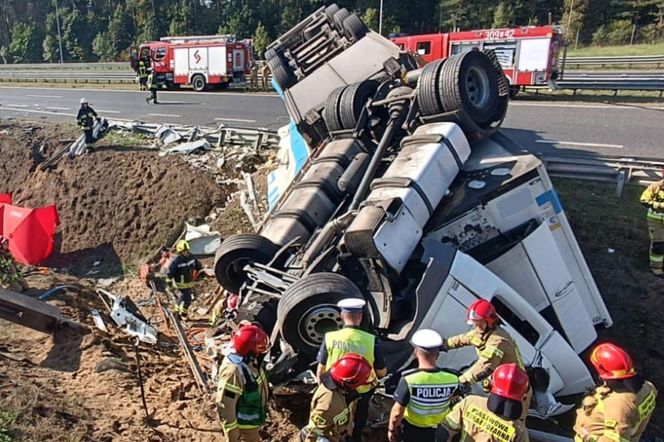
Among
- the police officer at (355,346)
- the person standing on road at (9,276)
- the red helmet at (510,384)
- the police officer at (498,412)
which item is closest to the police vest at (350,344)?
the police officer at (355,346)

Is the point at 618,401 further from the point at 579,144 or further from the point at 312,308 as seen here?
the point at 579,144

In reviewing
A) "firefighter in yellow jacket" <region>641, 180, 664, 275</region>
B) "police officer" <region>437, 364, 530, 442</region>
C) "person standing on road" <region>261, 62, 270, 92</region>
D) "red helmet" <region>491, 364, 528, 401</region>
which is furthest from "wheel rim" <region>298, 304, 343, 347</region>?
"person standing on road" <region>261, 62, 270, 92</region>

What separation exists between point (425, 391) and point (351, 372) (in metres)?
0.51

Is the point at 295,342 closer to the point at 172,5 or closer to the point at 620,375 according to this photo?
the point at 620,375

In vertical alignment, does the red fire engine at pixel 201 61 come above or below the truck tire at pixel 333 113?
below

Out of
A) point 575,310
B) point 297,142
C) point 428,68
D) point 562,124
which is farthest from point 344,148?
point 562,124

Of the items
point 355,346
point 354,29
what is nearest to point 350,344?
point 355,346

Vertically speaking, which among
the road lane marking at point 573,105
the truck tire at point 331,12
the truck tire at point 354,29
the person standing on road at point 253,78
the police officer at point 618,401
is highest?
the truck tire at point 331,12

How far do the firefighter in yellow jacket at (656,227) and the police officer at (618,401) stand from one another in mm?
3824

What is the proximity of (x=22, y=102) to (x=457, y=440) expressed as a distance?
954 inches

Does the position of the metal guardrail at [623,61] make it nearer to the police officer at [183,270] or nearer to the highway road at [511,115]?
the highway road at [511,115]

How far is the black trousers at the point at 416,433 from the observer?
Answer: 12.0 ft

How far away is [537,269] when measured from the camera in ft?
16.1

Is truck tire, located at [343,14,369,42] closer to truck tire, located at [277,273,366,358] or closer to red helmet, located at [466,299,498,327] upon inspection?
truck tire, located at [277,273,366,358]
